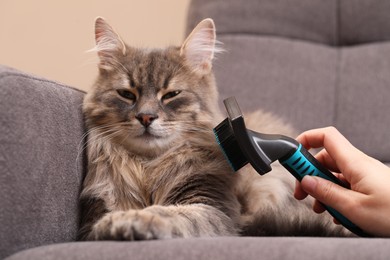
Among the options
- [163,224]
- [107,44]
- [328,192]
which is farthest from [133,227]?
[107,44]

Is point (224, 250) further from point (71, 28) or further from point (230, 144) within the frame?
point (71, 28)

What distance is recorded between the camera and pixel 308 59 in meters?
2.04

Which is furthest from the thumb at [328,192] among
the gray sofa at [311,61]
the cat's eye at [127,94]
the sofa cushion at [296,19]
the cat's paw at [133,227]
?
the sofa cushion at [296,19]

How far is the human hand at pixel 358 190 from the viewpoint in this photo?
0.97m

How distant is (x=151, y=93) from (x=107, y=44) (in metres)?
0.27

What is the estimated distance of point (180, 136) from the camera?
53.8 inches

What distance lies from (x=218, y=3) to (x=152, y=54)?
2.42ft

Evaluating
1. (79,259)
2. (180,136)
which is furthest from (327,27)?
(79,259)

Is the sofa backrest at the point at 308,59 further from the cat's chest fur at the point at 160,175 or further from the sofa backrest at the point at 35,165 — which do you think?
the sofa backrest at the point at 35,165

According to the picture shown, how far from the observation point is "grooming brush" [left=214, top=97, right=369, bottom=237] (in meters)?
1.01

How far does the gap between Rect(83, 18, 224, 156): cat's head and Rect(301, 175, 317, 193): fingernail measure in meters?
0.42

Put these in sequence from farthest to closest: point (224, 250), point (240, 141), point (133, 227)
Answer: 1. point (240, 141)
2. point (133, 227)
3. point (224, 250)

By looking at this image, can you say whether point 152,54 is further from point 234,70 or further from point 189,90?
point 234,70

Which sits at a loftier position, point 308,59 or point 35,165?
point 308,59
